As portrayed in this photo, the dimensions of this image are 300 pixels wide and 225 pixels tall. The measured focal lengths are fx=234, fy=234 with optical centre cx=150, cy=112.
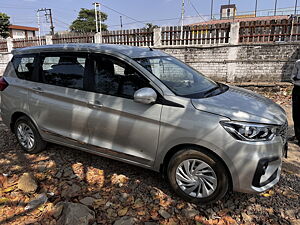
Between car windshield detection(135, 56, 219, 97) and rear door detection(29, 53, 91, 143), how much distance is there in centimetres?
89

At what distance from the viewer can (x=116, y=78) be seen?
9.53 ft

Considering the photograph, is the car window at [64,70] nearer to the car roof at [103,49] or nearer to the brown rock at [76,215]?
the car roof at [103,49]

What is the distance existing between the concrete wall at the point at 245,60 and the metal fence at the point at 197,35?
1.79 feet

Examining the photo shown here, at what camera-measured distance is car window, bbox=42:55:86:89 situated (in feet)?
10.3

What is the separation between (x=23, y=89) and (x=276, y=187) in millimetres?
3809

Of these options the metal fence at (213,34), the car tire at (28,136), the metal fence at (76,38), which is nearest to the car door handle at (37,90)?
the car tire at (28,136)

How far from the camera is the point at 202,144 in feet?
7.76

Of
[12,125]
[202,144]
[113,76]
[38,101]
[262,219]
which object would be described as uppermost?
[113,76]

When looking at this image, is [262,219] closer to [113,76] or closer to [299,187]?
[299,187]

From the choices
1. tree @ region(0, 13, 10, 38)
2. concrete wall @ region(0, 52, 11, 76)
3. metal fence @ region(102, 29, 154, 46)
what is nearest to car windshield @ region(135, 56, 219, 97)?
metal fence @ region(102, 29, 154, 46)

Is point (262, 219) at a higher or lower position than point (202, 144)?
lower

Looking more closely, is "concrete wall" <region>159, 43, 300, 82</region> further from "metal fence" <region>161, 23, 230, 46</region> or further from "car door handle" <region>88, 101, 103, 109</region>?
"car door handle" <region>88, 101, 103, 109</region>

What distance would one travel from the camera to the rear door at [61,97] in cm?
308

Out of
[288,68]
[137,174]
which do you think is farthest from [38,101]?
[288,68]
